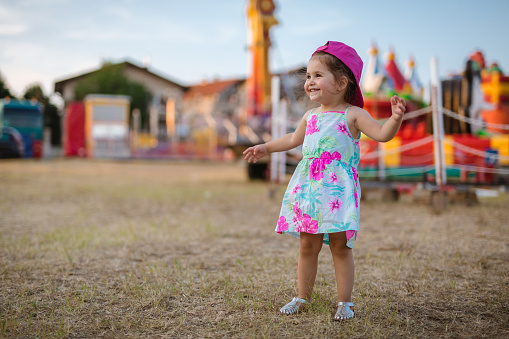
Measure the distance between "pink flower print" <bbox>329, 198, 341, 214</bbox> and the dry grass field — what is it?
1.53 ft

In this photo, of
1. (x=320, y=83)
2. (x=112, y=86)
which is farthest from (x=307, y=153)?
(x=112, y=86)

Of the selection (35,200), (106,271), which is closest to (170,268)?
(106,271)

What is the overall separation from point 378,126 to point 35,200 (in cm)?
575

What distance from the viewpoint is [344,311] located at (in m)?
2.05

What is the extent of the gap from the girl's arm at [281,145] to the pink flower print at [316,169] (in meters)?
0.24

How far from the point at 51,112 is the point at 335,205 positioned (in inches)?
1671

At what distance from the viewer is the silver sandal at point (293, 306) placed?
2111mm

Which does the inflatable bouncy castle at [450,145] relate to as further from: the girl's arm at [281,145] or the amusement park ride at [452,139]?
the girl's arm at [281,145]

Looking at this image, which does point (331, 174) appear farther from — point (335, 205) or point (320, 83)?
point (320, 83)

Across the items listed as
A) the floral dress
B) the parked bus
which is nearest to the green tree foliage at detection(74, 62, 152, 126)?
the parked bus

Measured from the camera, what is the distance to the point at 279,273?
285cm

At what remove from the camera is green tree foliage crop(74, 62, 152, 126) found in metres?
36.7

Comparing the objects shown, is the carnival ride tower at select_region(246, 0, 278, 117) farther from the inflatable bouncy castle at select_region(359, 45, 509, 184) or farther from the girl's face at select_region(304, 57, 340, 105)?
the girl's face at select_region(304, 57, 340, 105)

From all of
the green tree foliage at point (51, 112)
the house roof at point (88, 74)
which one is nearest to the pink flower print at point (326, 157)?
the green tree foliage at point (51, 112)
